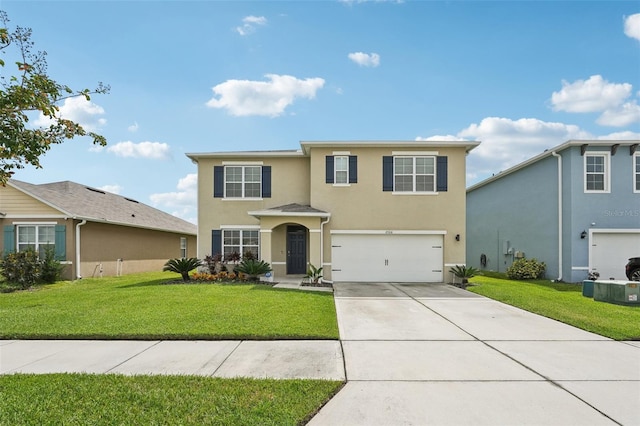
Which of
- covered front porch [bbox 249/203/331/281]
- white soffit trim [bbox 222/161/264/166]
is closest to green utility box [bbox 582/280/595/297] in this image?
covered front porch [bbox 249/203/331/281]

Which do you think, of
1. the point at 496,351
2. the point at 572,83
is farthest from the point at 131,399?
the point at 572,83

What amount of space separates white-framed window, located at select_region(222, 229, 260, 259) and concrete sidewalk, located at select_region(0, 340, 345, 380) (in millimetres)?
9653

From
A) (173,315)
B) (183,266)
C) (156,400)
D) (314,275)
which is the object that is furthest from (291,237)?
(156,400)

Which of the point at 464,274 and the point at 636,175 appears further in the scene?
the point at 636,175

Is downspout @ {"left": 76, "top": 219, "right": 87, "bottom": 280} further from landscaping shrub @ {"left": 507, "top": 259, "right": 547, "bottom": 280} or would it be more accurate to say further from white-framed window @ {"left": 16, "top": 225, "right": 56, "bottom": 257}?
landscaping shrub @ {"left": 507, "top": 259, "right": 547, "bottom": 280}

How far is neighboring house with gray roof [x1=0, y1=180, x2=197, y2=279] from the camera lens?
15672 mm

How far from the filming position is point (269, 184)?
1617 centimetres

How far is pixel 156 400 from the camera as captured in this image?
12.9 feet

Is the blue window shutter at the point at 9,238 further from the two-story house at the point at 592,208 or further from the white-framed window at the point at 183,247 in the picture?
the two-story house at the point at 592,208

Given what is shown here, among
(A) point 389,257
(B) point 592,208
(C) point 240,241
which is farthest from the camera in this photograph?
(C) point 240,241

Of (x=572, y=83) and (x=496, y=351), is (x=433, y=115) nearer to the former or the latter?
(x=572, y=83)

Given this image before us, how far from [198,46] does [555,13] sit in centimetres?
1099

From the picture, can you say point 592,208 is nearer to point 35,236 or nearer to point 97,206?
point 97,206

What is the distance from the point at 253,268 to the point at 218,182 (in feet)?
15.2
